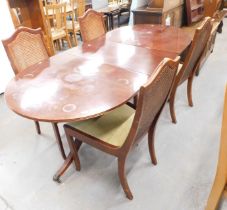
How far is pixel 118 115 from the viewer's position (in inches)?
61.1

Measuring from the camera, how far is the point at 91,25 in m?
2.41

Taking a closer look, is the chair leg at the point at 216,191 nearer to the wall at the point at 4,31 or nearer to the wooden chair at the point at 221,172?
the wooden chair at the point at 221,172

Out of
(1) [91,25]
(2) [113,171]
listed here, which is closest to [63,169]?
(2) [113,171]

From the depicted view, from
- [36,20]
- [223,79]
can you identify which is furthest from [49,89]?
[223,79]

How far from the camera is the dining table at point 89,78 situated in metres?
1.18

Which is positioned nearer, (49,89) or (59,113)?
(59,113)

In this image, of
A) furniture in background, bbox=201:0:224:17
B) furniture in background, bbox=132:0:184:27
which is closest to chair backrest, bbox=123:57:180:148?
furniture in background, bbox=132:0:184:27

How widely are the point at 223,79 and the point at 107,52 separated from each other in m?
1.87

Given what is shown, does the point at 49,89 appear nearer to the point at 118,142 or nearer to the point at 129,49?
the point at 118,142

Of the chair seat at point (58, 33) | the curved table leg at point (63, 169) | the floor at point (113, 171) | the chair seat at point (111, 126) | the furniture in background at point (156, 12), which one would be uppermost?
the furniture in background at point (156, 12)

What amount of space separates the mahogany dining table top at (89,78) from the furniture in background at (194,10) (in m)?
1.84

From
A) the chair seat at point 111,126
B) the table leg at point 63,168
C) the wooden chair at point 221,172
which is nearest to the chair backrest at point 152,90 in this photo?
the chair seat at point 111,126

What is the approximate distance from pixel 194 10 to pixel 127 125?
3.53 m

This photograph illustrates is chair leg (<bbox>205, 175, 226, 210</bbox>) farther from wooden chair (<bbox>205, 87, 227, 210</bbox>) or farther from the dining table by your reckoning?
the dining table
